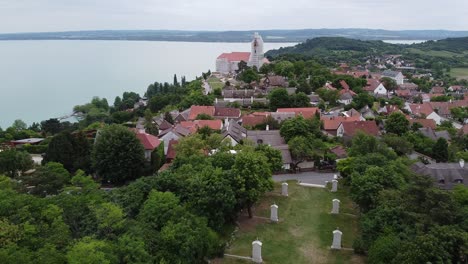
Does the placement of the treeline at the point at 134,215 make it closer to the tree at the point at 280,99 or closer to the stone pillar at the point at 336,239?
the stone pillar at the point at 336,239

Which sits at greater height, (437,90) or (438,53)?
(438,53)

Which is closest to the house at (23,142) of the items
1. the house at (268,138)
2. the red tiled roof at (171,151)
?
the red tiled roof at (171,151)

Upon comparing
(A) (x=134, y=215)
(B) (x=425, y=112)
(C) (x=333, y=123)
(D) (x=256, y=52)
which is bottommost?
(B) (x=425, y=112)

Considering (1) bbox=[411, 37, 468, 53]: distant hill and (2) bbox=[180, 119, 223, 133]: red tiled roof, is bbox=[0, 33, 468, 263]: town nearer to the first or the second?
(2) bbox=[180, 119, 223, 133]: red tiled roof

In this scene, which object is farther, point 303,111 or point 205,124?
point 303,111

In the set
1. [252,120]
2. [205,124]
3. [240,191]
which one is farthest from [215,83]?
[240,191]

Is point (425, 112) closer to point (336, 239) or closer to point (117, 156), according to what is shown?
point (336, 239)

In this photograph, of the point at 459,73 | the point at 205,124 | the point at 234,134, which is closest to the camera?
the point at 234,134

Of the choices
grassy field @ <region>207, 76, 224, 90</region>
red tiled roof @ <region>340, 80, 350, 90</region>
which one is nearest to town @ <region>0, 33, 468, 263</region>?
red tiled roof @ <region>340, 80, 350, 90</region>
